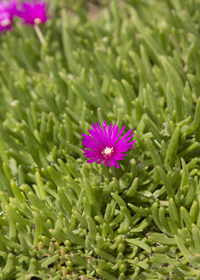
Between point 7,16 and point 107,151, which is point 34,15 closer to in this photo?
point 7,16

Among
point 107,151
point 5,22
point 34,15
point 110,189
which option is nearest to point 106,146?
point 107,151

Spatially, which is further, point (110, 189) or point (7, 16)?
point (7, 16)

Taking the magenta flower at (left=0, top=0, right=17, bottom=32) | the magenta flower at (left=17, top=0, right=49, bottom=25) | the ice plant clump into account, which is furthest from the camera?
the magenta flower at (left=0, top=0, right=17, bottom=32)

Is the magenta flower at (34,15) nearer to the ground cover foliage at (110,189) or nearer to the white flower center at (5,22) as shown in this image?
the white flower center at (5,22)

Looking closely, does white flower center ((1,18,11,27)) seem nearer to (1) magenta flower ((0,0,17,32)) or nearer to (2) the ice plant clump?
(1) magenta flower ((0,0,17,32))

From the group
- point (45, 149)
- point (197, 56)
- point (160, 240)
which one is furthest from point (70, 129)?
point (197, 56)

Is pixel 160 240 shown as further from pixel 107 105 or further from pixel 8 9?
pixel 8 9

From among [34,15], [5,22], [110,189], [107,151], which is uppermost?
[5,22]

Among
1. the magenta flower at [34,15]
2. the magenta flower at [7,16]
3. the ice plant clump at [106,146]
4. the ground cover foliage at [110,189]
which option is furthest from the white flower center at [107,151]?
the magenta flower at [7,16]

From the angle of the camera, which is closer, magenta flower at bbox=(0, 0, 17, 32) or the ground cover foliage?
the ground cover foliage

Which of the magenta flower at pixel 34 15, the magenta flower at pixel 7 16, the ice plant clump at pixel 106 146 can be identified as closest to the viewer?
the ice plant clump at pixel 106 146

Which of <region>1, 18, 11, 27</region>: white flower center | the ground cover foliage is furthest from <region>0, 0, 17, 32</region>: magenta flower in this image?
the ground cover foliage
